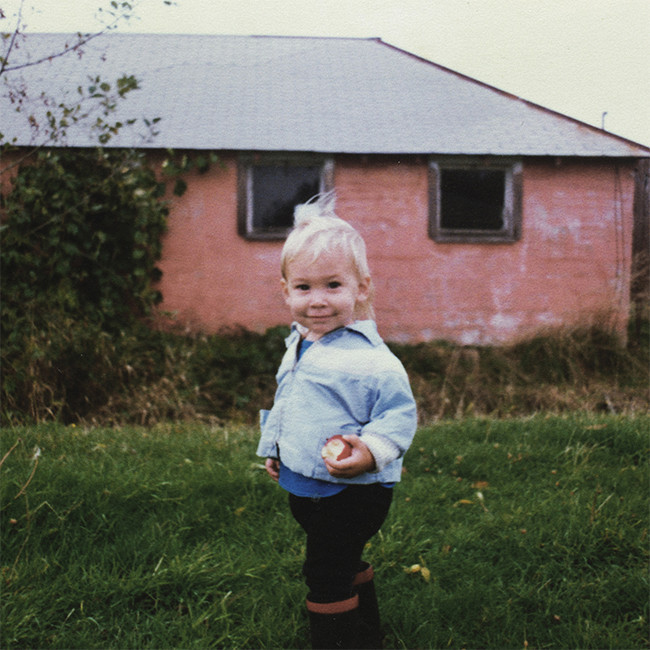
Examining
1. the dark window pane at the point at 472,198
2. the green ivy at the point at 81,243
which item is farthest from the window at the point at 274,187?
the dark window pane at the point at 472,198

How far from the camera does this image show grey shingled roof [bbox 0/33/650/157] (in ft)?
27.5

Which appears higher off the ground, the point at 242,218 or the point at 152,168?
the point at 152,168

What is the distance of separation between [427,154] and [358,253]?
695 centimetres

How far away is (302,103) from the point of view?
927 cm

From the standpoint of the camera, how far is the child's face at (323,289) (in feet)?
6.21

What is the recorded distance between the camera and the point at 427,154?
333 inches

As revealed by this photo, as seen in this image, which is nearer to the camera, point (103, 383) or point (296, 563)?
point (296, 563)

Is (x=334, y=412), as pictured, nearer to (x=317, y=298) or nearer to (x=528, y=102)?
(x=317, y=298)

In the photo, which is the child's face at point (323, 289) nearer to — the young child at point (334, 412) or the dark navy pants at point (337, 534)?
the young child at point (334, 412)

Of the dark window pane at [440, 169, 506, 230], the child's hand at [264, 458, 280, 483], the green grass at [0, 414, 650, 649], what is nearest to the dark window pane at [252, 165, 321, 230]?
the dark window pane at [440, 169, 506, 230]

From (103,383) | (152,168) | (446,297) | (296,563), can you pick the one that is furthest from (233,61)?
(296,563)

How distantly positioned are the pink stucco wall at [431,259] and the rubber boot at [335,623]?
21.9ft

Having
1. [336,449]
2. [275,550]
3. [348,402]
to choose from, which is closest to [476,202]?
[275,550]

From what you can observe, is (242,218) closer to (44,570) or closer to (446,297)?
(446,297)
